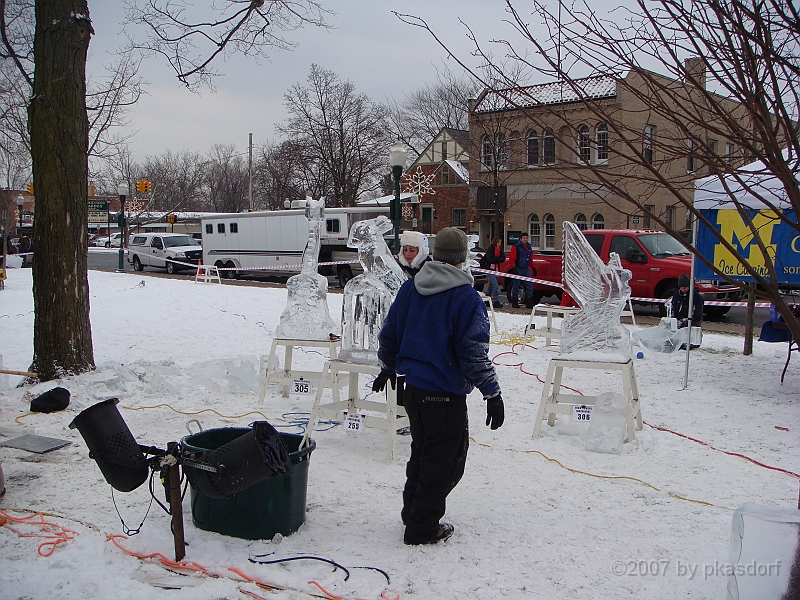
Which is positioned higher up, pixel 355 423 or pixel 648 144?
pixel 648 144

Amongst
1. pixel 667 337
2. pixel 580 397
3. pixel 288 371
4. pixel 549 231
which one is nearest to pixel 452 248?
pixel 580 397

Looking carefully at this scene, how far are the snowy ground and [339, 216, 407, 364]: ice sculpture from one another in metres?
0.76

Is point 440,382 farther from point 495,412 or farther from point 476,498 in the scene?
point 476,498

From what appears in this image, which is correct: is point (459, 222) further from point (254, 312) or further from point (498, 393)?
point (498, 393)

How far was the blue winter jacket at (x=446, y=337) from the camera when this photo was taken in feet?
11.7

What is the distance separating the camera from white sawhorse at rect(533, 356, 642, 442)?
5.26 meters

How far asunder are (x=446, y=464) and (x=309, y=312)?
2.99 m

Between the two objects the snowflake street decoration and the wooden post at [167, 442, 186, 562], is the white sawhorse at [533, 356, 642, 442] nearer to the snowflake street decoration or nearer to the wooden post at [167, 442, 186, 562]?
the wooden post at [167, 442, 186, 562]

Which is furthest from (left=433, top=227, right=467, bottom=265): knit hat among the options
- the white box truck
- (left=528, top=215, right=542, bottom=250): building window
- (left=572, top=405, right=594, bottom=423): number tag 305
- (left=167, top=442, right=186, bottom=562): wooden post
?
(left=528, top=215, right=542, bottom=250): building window

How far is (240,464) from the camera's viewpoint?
10.6 feet

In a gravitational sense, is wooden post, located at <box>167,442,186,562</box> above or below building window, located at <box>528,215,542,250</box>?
below

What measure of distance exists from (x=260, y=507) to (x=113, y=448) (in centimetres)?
80

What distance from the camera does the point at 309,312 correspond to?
627cm

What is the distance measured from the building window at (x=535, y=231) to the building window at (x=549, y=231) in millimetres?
336
